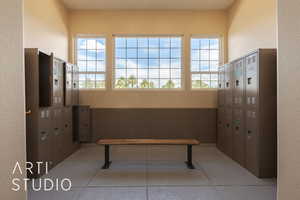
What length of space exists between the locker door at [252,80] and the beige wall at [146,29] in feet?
6.45

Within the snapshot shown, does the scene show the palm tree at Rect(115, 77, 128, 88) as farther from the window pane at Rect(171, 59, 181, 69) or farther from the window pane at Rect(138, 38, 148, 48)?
the window pane at Rect(171, 59, 181, 69)

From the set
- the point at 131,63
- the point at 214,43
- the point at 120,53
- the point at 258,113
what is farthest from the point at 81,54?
the point at 258,113

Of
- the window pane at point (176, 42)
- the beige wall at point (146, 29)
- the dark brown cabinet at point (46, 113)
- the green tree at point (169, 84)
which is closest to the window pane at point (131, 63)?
the beige wall at point (146, 29)

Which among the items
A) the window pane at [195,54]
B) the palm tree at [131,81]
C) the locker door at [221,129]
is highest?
the window pane at [195,54]

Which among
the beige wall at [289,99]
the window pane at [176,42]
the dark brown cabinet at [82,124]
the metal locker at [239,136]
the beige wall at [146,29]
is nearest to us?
the beige wall at [289,99]

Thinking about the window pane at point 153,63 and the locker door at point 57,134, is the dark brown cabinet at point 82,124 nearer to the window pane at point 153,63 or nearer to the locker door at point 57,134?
the locker door at point 57,134

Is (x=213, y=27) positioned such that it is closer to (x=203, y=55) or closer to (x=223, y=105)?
(x=203, y=55)

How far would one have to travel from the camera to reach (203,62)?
18.2ft

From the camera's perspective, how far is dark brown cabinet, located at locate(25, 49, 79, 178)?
3096 millimetres

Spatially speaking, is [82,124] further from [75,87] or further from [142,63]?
[142,63]

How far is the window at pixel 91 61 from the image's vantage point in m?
5.52

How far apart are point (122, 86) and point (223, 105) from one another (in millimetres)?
2716

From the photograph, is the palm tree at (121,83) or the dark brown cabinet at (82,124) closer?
the dark brown cabinet at (82,124)

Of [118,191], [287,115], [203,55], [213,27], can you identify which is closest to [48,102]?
[118,191]
